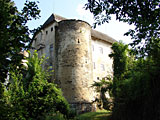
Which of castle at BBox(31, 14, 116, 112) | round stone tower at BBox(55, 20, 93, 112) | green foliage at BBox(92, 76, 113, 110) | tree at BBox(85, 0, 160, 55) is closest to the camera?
tree at BBox(85, 0, 160, 55)

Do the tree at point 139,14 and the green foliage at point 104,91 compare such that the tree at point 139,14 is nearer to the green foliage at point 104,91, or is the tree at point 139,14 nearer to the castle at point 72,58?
the green foliage at point 104,91

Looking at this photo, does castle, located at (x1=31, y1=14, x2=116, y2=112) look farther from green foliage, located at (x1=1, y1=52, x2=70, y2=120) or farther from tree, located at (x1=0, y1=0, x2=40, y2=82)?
tree, located at (x1=0, y1=0, x2=40, y2=82)

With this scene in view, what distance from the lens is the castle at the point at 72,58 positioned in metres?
22.8

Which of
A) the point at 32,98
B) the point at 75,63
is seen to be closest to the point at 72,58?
the point at 75,63

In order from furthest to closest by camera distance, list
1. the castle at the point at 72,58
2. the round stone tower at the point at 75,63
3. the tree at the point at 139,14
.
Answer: the castle at the point at 72,58 → the round stone tower at the point at 75,63 → the tree at the point at 139,14

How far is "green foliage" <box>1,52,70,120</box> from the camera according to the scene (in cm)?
893

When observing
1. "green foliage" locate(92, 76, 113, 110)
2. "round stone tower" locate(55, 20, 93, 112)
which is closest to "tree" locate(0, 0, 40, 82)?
"green foliage" locate(92, 76, 113, 110)

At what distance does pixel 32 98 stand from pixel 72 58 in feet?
43.2

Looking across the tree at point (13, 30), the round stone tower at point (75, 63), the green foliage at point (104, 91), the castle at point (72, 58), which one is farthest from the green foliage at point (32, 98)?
the castle at point (72, 58)

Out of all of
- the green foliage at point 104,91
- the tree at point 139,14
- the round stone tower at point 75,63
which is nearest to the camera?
the tree at point 139,14

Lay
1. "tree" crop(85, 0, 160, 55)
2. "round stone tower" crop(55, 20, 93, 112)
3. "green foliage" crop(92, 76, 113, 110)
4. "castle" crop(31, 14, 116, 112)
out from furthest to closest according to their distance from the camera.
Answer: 1. "castle" crop(31, 14, 116, 112)
2. "round stone tower" crop(55, 20, 93, 112)
3. "green foliage" crop(92, 76, 113, 110)
4. "tree" crop(85, 0, 160, 55)

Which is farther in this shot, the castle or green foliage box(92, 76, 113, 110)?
the castle

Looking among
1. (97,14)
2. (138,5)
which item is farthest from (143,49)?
(97,14)

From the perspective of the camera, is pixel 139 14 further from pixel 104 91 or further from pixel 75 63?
pixel 75 63
